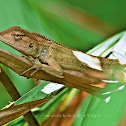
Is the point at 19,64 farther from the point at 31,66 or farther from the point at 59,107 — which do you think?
the point at 59,107

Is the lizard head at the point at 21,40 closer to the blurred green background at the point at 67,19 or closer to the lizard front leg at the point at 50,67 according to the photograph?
the lizard front leg at the point at 50,67

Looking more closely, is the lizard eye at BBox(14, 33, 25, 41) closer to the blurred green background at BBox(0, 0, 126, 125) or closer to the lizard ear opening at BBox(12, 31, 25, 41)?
the lizard ear opening at BBox(12, 31, 25, 41)

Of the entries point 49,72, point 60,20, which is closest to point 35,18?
point 60,20

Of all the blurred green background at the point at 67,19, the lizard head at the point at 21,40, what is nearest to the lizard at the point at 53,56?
the lizard head at the point at 21,40

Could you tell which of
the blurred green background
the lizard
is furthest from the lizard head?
the blurred green background

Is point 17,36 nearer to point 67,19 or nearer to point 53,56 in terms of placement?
point 53,56

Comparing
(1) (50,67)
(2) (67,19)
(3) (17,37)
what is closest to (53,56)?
(1) (50,67)
